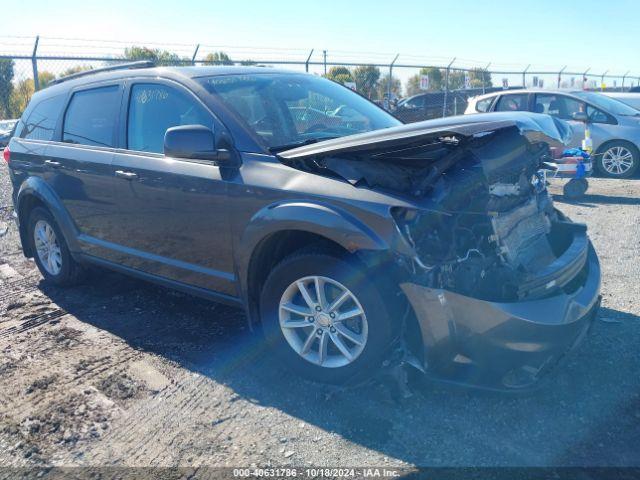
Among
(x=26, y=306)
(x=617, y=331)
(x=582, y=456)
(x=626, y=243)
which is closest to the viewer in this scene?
(x=582, y=456)

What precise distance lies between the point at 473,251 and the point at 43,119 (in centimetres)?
417

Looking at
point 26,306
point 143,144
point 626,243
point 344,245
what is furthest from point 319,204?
point 626,243

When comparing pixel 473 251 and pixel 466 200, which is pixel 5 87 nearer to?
pixel 466 200

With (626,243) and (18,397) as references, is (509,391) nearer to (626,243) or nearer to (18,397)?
(18,397)

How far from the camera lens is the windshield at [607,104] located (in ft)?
33.9

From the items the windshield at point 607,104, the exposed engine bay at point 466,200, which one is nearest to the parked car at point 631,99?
the windshield at point 607,104

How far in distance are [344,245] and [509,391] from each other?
109 cm

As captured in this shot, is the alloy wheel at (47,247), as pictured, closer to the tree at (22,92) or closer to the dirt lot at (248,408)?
the dirt lot at (248,408)

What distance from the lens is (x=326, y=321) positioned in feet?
10.7

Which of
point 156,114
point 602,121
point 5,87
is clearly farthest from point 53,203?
point 5,87

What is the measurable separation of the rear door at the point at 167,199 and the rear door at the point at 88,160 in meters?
0.16

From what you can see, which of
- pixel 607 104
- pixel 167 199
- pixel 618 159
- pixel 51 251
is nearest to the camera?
pixel 167 199

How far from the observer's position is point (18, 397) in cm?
350

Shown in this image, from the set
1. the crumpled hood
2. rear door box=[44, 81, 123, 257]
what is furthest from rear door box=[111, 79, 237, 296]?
the crumpled hood
